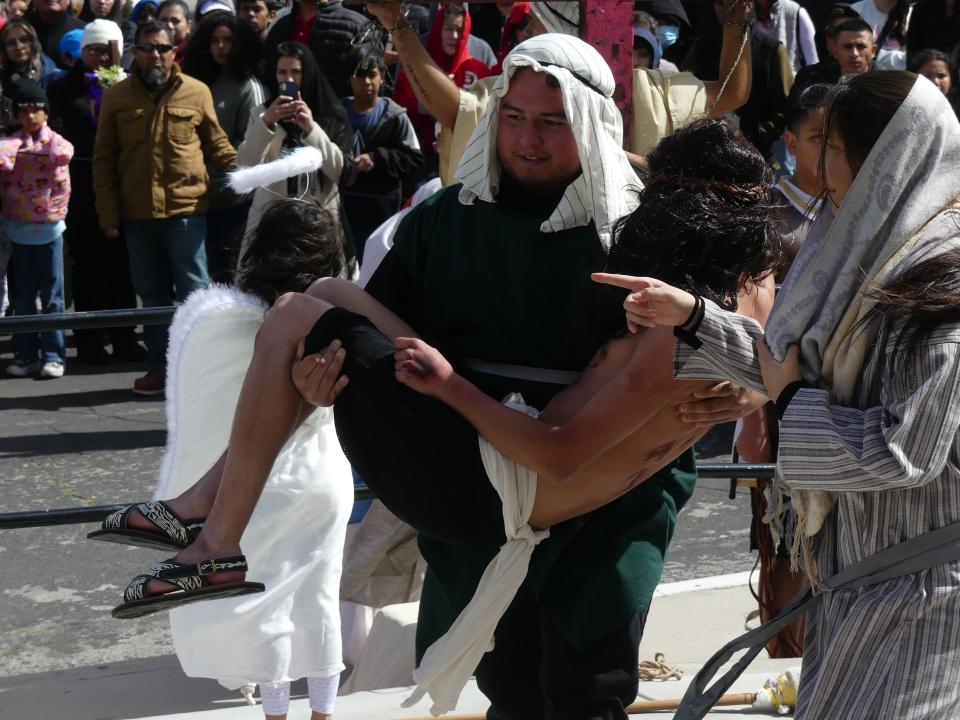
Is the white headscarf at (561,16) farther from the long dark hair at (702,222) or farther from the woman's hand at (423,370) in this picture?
the woman's hand at (423,370)

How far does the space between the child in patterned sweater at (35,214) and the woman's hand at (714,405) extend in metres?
6.11

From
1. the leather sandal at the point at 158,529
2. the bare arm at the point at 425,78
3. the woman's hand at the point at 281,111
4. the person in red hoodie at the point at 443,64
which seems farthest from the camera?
the person in red hoodie at the point at 443,64

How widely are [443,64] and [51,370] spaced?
10.4 ft

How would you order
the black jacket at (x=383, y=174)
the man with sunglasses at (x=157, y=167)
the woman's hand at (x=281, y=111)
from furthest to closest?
1. the black jacket at (x=383, y=174)
2. the man with sunglasses at (x=157, y=167)
3. the woman's hand at (x=281, y=111)

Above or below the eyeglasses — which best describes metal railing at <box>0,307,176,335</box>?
below

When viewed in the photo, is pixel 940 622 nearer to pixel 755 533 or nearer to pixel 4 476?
pixel 755 533

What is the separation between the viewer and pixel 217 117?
823cm

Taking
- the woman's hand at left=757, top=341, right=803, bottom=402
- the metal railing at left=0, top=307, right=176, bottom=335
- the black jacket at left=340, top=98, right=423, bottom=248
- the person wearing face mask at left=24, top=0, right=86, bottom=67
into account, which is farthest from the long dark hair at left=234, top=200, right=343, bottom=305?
the person wearing face mask at left=24, top=0, right=86, bottom=67

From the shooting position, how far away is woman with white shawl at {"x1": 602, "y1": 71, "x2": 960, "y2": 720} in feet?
7.30

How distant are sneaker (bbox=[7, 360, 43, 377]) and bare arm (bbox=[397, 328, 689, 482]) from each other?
245 inches

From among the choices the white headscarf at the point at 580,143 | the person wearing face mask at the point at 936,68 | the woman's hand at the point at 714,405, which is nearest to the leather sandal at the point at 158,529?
the white headscarf at the point at 580,143

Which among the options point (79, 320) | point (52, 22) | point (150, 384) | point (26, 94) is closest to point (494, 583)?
point (79, 320)

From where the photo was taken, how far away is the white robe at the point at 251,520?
3.78 m

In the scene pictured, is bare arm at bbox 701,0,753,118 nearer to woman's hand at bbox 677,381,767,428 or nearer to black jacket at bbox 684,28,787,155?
woman's hand at bbox 677,381,767,428
